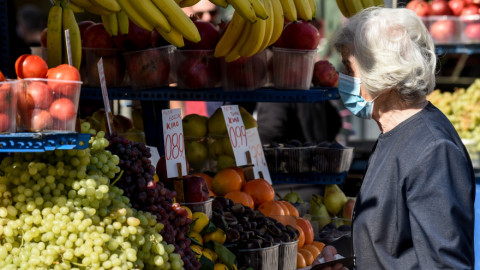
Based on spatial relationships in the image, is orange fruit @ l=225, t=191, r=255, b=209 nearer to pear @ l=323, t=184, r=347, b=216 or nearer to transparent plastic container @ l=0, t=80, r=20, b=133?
pear @ l=323, t=184, r=347, b=216

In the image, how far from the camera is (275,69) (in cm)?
294

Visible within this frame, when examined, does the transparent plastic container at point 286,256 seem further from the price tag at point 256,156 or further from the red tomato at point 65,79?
the red tomato at point 65,79

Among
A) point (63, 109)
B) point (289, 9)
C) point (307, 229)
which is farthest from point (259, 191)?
point (63, 109)

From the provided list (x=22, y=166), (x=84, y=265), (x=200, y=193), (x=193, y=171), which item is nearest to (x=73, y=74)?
(x=22, y=166)

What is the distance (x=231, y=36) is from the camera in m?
2.77

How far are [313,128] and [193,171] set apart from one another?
8.21 feet

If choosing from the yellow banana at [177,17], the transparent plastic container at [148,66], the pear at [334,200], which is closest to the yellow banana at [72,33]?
the yellow banana at [177,17]

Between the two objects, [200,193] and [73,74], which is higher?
[73,74]

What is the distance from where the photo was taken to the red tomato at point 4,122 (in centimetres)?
159

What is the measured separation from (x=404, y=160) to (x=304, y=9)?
117 cm

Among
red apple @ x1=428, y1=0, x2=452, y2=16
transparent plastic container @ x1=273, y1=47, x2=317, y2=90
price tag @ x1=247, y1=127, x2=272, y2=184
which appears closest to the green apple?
price tag @ x1=247, y1=127, x2=272, y2=184

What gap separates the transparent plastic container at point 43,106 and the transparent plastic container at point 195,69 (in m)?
1.19

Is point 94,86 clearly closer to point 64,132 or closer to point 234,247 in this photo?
point 234,247

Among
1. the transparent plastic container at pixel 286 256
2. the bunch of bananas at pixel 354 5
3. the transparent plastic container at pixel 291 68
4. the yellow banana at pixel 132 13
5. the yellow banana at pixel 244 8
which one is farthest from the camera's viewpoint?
the bunch of bananas at pixel 354 5
